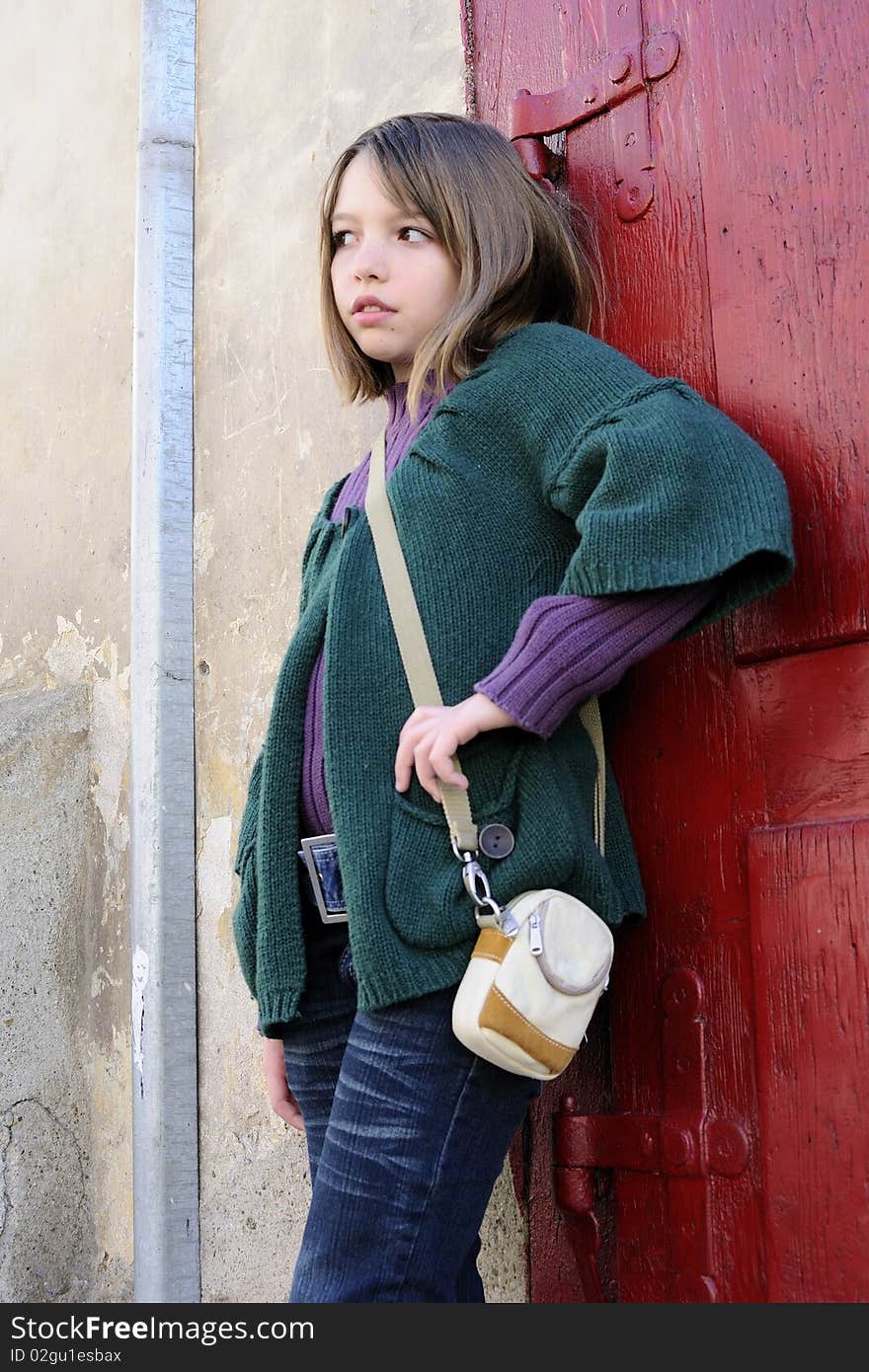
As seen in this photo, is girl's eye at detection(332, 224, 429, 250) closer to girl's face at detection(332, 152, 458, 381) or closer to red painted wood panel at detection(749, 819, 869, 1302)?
girl's face at detection(332, 152, 458, 381)

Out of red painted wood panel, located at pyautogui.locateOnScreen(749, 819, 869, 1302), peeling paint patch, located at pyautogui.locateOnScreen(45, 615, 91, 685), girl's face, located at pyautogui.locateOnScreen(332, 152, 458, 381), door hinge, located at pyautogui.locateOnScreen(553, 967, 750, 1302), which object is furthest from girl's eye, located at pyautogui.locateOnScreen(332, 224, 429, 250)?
peeling paint patch, located at pyautogui.locateOnScreen(45, 615, 91, 685)

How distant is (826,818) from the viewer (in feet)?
6.08

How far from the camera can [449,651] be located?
6.07 feet

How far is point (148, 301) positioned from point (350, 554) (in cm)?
168

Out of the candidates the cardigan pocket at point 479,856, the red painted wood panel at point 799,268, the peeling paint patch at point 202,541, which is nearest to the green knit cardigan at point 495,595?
the cardigan pocket at point 479,856

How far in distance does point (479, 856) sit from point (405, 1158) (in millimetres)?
351

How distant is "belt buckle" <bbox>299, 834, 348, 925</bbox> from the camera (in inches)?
74.4

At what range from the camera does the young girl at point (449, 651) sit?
1710mm

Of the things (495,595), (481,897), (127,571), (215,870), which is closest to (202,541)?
(127,571)

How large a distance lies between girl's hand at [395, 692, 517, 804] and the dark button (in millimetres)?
63

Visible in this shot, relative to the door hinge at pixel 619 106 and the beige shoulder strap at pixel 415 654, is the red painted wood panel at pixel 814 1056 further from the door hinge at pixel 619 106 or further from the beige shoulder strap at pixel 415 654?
the door hinge at pixel 619 106

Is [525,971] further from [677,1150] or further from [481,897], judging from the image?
[677,1150]

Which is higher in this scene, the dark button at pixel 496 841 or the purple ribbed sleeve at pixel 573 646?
the purple ribbed sleeve at pixel 573 646

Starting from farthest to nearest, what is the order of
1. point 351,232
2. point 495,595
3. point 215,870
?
point 215,870 → point 351,232 → point 495,595
